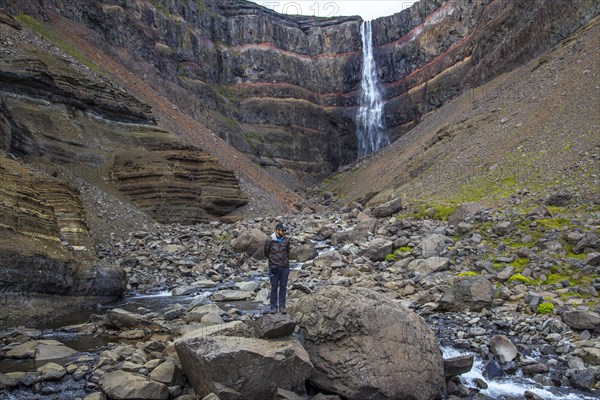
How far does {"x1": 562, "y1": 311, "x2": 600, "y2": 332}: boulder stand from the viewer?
35.7 feet

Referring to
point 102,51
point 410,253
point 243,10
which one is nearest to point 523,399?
point 410,253

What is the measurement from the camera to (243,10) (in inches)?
3091

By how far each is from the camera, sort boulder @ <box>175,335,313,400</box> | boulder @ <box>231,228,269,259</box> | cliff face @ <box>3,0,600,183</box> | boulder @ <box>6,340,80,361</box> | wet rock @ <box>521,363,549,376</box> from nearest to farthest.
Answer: boulder @ <box>175,335,313,400</box>
boulder @ <box>6,340,80,361</box>
wet rock @ <box>521,363,549,376</box>
boulder @ <box>231,228,269,259</box>
cliff face @ <box>3,0,600,183</box>

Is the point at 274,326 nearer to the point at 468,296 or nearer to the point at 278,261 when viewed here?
the point at 278,261

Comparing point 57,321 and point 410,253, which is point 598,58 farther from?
point 57,321

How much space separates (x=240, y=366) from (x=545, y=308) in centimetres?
922

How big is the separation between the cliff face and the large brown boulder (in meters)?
43.6

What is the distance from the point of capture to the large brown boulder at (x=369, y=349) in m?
8.25

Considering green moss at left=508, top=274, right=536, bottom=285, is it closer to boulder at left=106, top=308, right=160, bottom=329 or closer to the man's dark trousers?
the man's dark trousers

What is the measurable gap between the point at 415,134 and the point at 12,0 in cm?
4370

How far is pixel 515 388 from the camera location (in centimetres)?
912

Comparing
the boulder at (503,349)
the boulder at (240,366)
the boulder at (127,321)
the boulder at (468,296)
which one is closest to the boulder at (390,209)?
the boulder at (468,296)

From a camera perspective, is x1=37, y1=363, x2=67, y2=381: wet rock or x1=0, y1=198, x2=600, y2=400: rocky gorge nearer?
x1=0, y1=198, x2=600, y2=400: rocky gorge

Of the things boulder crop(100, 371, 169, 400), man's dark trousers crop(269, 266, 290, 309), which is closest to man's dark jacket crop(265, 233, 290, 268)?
man's dark trousers crop(269, 266, 290, 309)
